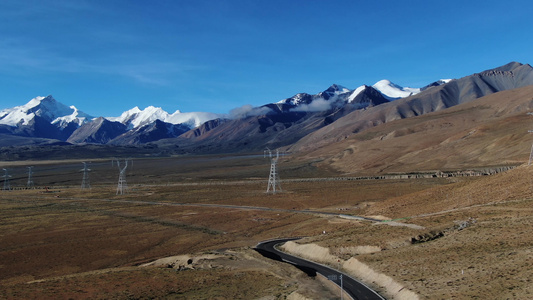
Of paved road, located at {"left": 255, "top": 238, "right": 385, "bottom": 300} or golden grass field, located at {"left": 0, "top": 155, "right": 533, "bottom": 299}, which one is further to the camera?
golden grass field, located at {"left": 0, "top": 155, "right": 533, "bottom": 299}

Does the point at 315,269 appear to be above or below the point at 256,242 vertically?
above

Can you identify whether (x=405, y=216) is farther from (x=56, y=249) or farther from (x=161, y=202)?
(x=161, y=202)

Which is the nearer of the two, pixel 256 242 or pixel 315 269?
pixel 315 269

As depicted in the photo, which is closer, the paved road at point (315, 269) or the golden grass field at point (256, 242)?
the paved road at point (315, 269)

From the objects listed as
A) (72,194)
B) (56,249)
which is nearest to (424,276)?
(56,249)
